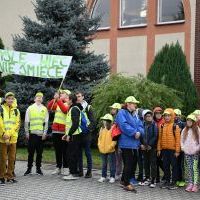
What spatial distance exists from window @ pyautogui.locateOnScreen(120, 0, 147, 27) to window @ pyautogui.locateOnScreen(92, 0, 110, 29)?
72 centimetres

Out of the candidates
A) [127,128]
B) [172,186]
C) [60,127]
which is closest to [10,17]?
[60,127]

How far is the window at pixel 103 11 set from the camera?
21188 mm

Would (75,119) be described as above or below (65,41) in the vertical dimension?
below

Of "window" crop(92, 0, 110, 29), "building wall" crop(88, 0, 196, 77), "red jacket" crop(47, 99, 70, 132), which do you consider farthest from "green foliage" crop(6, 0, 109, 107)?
"red jacket" crop(47, 99, 70, 132)

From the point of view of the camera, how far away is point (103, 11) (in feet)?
70.3

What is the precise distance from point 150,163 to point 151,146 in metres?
0.38

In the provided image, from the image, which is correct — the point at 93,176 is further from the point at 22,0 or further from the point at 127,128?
the point at 22,0

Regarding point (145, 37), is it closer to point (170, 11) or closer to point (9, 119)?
point (170, 11)

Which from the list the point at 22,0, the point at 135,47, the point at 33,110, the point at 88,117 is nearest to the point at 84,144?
the point at 88,117

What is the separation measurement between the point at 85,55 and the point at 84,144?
5880 mm

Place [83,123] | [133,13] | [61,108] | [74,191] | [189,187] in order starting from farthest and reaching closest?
[133,13], [61,108], [83,123], [189,187], [74,191]

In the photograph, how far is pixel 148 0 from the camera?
19766 millimetres

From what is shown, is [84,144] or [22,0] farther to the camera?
[22,0]

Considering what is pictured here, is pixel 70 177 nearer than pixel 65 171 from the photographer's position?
Yes
